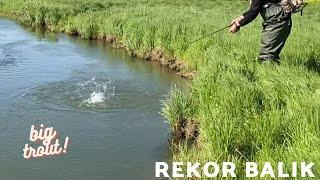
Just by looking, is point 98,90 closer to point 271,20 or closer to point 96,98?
point 96,98

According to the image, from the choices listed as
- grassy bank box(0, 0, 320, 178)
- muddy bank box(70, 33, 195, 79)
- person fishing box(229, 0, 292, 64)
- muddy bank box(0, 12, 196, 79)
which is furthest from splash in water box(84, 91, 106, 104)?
person fishing box(229, 0, 292, 64)

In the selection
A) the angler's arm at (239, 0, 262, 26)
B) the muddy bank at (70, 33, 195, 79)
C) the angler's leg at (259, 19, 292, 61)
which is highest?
the angler's arm at (239, 0, 262, 26)

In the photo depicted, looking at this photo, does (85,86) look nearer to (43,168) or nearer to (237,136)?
(43,168)

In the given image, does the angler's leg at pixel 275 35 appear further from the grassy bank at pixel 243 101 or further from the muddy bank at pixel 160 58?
the muddy bank at pixel 160 58

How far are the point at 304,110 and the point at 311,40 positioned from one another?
18.5 ft

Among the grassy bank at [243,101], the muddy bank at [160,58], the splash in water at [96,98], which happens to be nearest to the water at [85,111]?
the splash in water at [96,98]

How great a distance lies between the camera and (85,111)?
30.2 feet

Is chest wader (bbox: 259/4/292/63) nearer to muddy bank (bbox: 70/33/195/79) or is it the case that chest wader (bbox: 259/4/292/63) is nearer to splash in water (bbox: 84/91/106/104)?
splash in water (bbox: 84/91/106/104)

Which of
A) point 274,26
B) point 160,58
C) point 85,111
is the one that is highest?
point 274,26

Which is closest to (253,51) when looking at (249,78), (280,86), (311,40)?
(311,40)

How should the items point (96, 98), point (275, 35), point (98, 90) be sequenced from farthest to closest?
point (98, 90)
point (96, 98)
point (275, 35)

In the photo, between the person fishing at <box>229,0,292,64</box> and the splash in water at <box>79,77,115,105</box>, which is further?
the splash in water at <box>79,77,115,105</box>

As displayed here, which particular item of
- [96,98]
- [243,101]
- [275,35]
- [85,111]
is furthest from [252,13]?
[96,98]

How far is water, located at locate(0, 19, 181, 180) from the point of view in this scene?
6797 mm
